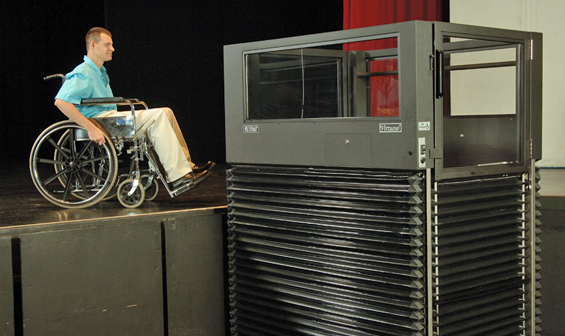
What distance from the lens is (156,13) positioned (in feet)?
21.2

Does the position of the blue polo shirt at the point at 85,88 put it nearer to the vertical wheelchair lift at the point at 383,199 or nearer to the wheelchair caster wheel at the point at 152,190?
the wheelchair caster wheel at the point at 152,190

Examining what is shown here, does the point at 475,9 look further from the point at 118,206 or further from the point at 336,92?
the point at 118,206

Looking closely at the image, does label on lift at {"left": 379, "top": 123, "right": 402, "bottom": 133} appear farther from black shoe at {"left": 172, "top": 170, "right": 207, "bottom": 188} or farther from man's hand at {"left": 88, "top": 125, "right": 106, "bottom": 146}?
man's hand at {"left": 88, "top": 125, "right": 106, "bottom": 146}

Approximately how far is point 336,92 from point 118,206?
1361 millimetres

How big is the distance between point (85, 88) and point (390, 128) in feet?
6.08

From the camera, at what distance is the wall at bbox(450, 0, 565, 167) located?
469cm

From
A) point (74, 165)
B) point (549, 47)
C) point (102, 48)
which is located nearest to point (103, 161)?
point (74, 165)

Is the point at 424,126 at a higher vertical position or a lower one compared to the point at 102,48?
lower

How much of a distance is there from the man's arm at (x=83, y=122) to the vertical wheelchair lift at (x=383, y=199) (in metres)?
0.78

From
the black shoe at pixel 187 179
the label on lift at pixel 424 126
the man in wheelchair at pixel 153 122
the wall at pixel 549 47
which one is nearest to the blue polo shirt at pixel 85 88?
the man in wheelchair at pixel 153 122

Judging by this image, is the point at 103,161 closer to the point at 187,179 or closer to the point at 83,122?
the point at 83,122

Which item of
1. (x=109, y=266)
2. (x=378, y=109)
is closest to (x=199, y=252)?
(x=109, y=266)

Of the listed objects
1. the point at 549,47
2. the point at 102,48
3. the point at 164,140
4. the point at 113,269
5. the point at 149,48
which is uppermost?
the point at 149,48

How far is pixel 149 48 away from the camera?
6.52 m
